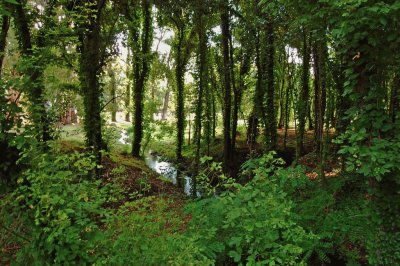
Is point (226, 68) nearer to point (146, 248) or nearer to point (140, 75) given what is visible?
point (140, 75)

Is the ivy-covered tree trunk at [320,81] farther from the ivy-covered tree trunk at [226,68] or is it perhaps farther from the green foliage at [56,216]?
the green foliage at [56,216]

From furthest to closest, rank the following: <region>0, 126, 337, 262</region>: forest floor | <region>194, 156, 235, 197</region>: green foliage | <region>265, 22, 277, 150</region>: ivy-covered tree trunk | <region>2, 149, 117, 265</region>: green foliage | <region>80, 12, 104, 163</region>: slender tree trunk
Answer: <region>265, 22, 277, 150</region>: ivy-covered tree trunk < <region>0, 126, 337, 262</region>: forest floor < <region>80, 12, 104, 163</region>: slender tree trunk < <region>194, 156, 235, 197</region>: green foliage < <region>2, 149, 117, 265</region>: green foliage

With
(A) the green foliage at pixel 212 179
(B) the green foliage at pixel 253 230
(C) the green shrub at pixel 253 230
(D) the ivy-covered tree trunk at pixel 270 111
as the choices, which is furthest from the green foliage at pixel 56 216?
(D) the ivy-covered tree trunk at pixel 270 111

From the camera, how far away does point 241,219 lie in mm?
4137

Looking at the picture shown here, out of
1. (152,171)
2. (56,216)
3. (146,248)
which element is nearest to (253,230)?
(146,248)

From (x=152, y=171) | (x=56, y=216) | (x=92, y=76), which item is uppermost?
(x=92, y=76)

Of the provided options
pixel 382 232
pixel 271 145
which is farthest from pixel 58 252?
pixel 271 145

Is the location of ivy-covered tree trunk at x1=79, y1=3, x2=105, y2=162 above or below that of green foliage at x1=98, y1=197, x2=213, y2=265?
above

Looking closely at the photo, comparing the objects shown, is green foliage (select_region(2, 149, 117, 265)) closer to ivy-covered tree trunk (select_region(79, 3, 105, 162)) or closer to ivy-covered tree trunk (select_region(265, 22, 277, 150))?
ivy-covered tree trunk (select_region(79, 3, 105, 162))

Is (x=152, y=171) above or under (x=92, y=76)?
under

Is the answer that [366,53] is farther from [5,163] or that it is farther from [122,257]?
[5,163]

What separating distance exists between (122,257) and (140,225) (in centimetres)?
41

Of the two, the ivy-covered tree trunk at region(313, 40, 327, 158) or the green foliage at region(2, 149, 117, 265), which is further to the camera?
the ivy-covered tree trunk at region(313, 40, 327, 158)

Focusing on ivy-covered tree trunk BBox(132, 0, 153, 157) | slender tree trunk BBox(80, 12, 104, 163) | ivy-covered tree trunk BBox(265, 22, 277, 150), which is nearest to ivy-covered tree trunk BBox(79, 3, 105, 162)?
slender tree trunk BBox(80, 12, 104, 163)
